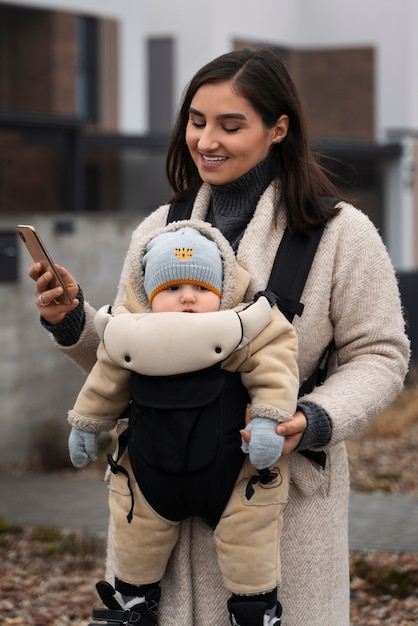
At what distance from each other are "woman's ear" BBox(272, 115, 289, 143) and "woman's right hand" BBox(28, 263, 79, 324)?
2.04 ft

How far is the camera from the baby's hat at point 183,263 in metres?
2.81

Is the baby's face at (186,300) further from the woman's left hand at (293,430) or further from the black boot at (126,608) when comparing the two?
the black boot at (126,608)

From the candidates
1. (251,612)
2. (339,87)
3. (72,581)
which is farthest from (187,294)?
(339,87)

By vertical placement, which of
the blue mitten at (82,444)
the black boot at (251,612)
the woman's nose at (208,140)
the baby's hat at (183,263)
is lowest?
the black boot at (251,612)

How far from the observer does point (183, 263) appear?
280 cm

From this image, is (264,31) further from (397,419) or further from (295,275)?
(295,275)

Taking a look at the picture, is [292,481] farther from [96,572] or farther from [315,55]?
[315,55]

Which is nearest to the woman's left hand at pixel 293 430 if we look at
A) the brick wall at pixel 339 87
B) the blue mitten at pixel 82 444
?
the blue mitten at pixel 82 444

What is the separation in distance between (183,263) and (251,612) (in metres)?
0.82

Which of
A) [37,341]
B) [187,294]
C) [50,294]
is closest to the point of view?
[187,294]

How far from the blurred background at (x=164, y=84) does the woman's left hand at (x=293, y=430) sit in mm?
13017

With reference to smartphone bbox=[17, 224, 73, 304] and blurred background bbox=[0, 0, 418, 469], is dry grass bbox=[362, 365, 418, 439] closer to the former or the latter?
blurred background bbox=[0, 0, 418, 469]

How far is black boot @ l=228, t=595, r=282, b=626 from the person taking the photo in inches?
111

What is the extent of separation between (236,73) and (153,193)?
17.8m
